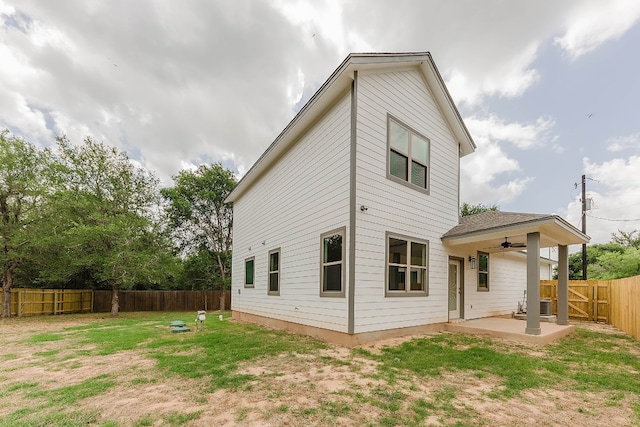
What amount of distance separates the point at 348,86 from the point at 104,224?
14.9 meters

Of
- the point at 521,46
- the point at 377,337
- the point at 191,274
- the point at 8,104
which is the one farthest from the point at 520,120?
the point at 8,104

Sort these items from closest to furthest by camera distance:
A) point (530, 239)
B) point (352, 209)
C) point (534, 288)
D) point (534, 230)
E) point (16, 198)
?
point (352, 209) → point (534, 288) → point (534, 230) → point (530, 239) → point (16, 198)

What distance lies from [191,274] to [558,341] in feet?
68.5

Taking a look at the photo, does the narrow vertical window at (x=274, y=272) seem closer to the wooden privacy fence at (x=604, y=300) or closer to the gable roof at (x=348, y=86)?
the gable roof at (x=348, y=86)

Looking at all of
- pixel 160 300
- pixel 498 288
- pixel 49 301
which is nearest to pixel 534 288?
pixel 498 288

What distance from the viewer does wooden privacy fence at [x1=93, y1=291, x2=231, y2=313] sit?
1881 centimetres

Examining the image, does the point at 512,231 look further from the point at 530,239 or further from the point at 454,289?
the point at 454,289

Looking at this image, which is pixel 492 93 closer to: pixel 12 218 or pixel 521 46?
pixel 521 46

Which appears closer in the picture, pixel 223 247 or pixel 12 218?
pixel 12 218

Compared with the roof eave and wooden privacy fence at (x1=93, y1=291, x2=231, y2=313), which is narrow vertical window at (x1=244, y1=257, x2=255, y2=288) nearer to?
the roof eave

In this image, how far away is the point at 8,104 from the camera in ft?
42.7

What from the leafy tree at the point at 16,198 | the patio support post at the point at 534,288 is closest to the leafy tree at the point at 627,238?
the patio support post at the point at 534,288

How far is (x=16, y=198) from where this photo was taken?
47.6 feet

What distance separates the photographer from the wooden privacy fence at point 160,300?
18812 millimetres
